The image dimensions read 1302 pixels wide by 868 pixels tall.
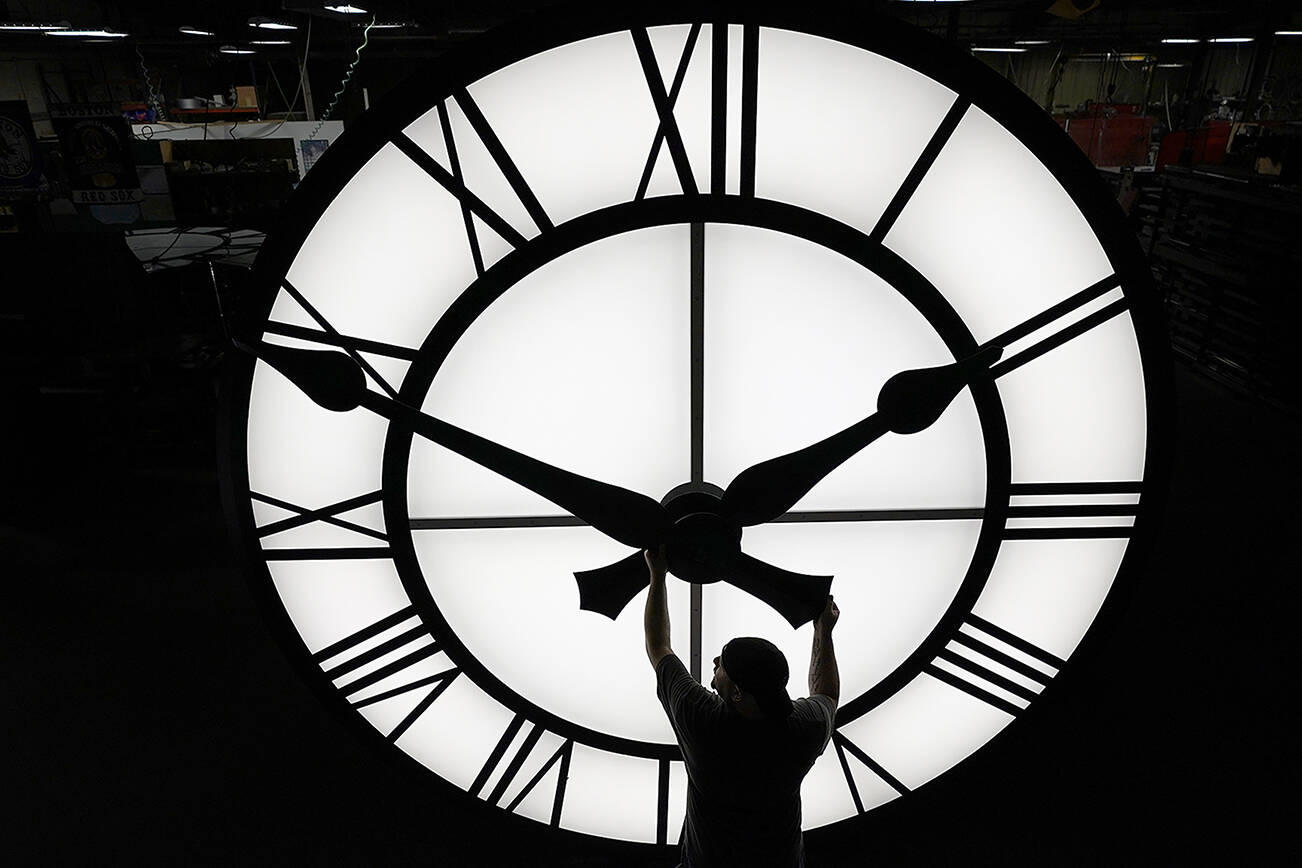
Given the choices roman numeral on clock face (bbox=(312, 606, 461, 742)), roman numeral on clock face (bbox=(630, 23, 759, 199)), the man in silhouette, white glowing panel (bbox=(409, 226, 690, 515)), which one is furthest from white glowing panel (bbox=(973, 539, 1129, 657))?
roman numeral on clock face (bbox=(312, 606, 461, 742))

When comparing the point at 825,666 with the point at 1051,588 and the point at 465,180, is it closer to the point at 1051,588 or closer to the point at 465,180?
the point at 1051,588

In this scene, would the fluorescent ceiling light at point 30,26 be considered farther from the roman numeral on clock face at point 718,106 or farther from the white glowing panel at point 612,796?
the white glowing panel at point 612,796

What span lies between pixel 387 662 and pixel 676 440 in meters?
1.11

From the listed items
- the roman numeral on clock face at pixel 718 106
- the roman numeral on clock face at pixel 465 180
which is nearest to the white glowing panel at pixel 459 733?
the roman numeral on clock face at pixel 465 180

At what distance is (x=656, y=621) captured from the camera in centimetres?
188

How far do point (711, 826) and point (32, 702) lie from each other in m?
3.68

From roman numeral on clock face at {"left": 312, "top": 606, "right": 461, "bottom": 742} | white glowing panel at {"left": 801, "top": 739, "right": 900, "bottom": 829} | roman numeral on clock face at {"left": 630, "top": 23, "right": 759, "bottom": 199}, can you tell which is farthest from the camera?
white glowing panel at {"left": 801, "top": 739, "right": 900, "bottom": 829}

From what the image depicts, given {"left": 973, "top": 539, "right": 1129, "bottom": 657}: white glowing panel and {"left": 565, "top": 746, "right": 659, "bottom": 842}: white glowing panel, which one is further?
{"left": 565, "top": 746, "right": 659, "bottom": 842}: white glowing panel

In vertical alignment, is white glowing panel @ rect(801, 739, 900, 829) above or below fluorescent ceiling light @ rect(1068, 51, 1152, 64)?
below

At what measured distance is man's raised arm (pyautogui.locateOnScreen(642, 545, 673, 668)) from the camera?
1821 millimetres

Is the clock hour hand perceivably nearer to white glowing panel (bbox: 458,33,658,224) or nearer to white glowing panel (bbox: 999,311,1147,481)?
white glowing panel (bbox: 458,33,658,224)

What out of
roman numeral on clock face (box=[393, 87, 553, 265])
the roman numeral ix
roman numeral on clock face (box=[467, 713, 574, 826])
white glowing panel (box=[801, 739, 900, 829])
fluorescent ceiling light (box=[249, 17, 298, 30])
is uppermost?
fluorescent ceiling light (box=[249, 17, 298, 30])

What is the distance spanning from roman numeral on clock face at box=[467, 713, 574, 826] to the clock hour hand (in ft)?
2.95

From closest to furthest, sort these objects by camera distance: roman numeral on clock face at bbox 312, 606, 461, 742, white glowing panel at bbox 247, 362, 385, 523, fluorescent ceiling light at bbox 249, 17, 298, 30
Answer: white glowing panel at bbox 247, 362, 385, 523
roman numeral on clock face at bbox 312, 606, 461, 742
fluorescent ceiling light at bbox 249, 17, 298, 30
